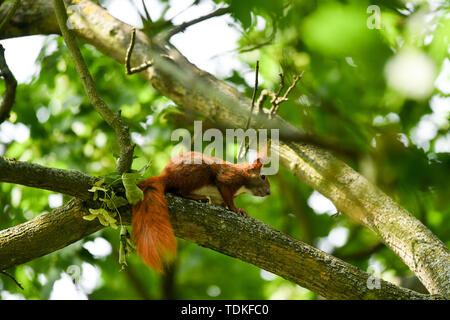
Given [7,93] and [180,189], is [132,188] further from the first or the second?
[7,93]

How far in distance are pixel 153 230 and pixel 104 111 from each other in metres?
0.67

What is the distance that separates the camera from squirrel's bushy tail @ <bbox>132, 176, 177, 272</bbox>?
268 centimetres

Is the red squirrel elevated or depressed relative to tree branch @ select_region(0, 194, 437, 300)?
elevated

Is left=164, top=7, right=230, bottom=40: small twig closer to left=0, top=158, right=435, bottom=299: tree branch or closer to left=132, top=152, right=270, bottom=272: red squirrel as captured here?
left=132, top=152, right=270, bottom=272: red squirrel

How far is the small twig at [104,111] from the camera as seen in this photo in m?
2.51

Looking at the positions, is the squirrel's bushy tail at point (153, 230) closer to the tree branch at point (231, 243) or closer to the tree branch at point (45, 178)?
the tree branch at point (231, 243)

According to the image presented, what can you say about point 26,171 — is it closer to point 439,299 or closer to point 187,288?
point 439,299

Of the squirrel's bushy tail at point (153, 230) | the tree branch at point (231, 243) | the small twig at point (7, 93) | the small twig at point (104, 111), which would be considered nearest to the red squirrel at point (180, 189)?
the squirrel's bushy tail at point (153, 230)

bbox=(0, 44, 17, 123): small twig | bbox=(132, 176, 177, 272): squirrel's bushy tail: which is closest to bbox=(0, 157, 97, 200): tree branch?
bbox=(132, 176, 177, 272): squirrel's bushy tail

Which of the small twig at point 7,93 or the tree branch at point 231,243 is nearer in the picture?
the tree branch at point 231,243

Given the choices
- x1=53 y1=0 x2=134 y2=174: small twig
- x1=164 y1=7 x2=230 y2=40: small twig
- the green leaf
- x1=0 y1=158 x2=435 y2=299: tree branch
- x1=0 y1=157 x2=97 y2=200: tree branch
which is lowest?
x1=0 y1=158 x2=435 y2=299: tree branch

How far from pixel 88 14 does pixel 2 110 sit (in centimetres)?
117
